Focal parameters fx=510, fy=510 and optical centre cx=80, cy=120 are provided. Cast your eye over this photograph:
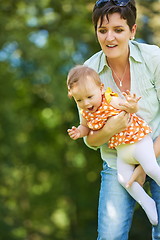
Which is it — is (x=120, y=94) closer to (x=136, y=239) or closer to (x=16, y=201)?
(x=136, y=239)

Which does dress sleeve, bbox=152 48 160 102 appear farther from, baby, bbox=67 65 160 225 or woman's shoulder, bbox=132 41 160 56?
baby, bbox=67 65 160 225

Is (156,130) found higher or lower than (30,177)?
lower

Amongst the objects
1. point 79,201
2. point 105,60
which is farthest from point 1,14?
point 105,60

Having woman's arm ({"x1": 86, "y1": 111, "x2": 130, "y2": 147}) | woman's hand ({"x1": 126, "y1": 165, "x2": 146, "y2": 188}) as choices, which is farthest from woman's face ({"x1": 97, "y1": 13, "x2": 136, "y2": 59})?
woman's hand ({"x1": 126, "y1": 165, "x2": 146, "y2": 188})

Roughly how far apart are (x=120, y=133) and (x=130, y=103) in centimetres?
24

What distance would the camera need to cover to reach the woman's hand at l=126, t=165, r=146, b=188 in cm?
280

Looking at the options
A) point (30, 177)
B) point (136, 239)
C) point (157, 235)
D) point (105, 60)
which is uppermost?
point (30, 177)

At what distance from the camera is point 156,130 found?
2.94m

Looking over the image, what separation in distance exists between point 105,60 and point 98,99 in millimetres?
324

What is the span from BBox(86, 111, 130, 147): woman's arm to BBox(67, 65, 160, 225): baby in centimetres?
3

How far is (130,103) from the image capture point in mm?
2660

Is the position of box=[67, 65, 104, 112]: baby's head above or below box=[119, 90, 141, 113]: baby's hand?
above

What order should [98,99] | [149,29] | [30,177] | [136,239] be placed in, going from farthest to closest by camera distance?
[30,177] < [136,239] < [149,29] < [98,99]

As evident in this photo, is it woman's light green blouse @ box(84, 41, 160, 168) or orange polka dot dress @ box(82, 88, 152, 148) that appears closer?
orange polka dot dress @ box(82, 88, 152, 148)
